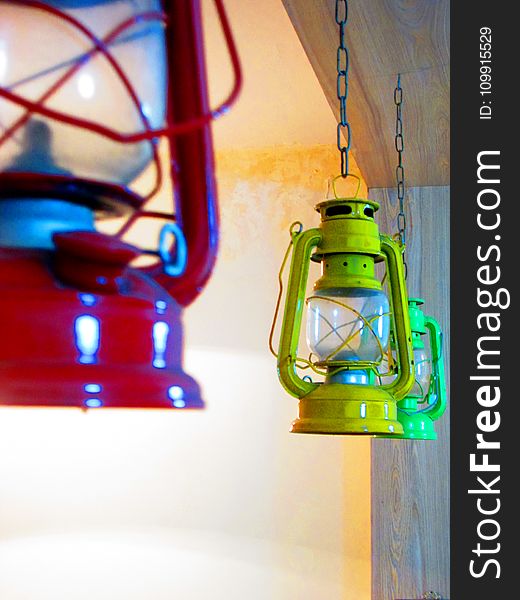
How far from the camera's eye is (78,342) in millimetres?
Answer: 336

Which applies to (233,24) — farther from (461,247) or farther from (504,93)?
(461,247)

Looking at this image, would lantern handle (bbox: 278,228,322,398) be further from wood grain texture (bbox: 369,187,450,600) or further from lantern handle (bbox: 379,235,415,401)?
wood grain texture (bbox: 369,187,450,600)

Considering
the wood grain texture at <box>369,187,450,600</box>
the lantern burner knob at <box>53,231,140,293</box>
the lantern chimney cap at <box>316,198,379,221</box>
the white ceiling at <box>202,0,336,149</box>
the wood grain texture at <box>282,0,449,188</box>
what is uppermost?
the white ceiling at <box>202,0,336,149</box>

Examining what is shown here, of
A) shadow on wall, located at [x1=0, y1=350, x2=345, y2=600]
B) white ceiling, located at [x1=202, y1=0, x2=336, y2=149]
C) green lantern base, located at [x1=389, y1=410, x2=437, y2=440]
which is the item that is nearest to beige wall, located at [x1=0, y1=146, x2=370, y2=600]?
shadow on wall, located at [x1=0, y1=350, x2=345, y2=600]

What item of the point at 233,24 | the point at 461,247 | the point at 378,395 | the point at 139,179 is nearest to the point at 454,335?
the point at 461,247

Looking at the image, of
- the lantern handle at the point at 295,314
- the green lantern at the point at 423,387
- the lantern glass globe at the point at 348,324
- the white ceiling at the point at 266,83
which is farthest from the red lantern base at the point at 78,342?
the white ceiling at the point at 266,83

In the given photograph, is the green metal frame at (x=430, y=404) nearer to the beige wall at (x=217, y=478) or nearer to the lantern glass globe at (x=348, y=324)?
the lantern glass globe at (x=348, y=324)

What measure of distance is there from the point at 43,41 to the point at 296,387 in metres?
0.81

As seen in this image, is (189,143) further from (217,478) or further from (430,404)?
(217,478)

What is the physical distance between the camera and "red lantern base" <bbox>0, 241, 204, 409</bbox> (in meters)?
0.32

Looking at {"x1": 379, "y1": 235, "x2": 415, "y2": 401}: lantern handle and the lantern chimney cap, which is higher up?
the lantern chimney cap

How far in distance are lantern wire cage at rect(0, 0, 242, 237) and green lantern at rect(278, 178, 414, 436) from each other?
0.71 meters

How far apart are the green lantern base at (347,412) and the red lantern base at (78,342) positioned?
0.74m

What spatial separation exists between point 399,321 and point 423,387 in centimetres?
76
